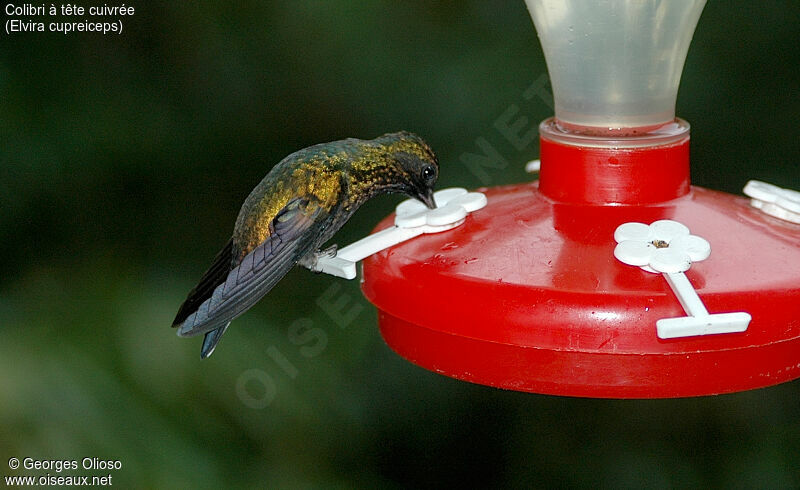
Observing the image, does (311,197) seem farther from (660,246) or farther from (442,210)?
(660,246)

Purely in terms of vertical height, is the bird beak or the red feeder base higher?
the bird beak

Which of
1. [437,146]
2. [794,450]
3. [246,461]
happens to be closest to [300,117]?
[437,146]

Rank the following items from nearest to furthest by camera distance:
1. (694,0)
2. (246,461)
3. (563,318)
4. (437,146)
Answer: (563,318), (694,0), (246,461), (437,146)

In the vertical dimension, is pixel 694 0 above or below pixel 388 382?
above

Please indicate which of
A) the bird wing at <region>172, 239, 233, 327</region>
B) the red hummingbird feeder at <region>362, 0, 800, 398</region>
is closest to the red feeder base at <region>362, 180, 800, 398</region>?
the red hummingbird feeder at <region>362, 0, 800, 398</region>

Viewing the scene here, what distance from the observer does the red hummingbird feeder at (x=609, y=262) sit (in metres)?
1.62

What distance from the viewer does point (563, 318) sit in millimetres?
1623

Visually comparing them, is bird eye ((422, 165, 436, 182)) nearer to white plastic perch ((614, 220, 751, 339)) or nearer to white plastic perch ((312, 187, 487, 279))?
white plastic perch ((312, 187, 487, 279))

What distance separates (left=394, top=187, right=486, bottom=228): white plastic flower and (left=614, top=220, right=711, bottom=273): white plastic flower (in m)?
0.37

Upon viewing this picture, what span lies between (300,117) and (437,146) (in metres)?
0.52

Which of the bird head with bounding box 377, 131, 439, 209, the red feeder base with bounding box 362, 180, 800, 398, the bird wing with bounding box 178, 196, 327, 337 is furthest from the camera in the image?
the bird head with bounding box 377, 131, 439, 209

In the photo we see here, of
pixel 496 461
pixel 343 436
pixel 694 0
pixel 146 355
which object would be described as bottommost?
pixel 496 461

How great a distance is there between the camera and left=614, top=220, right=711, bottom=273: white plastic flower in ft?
5.43

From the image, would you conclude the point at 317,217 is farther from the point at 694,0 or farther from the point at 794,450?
the point at 794,450
